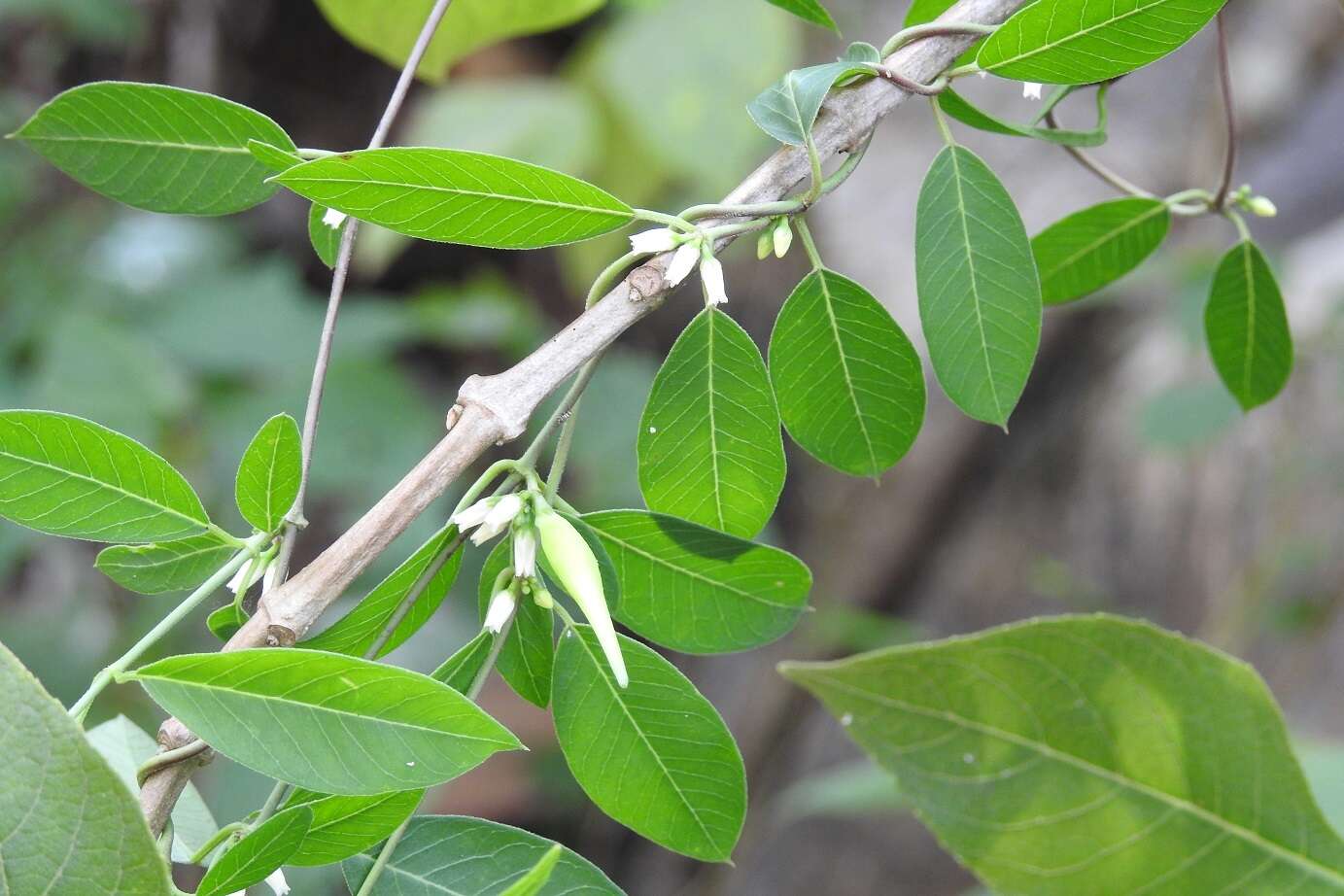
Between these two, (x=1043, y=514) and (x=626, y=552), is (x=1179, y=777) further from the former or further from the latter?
(x=1043, y=514)

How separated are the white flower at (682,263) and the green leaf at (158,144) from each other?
19 centimetres

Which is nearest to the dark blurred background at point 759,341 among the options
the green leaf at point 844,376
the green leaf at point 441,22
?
the green leaf at point 441,22

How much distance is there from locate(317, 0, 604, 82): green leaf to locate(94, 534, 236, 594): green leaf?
33 centimetres

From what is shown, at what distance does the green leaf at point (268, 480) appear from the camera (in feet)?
1.41

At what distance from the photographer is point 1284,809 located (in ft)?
1.61

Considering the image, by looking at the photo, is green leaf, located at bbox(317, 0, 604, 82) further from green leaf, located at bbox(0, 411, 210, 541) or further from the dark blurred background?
the dark blurred background

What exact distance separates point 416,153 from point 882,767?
1.03 ft

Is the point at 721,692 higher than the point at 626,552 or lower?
lower

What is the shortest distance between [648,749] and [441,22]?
1.44 ft

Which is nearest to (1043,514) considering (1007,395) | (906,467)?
(906,467)

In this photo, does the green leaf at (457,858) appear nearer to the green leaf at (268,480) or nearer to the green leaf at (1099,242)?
the green leaf at (268,480)

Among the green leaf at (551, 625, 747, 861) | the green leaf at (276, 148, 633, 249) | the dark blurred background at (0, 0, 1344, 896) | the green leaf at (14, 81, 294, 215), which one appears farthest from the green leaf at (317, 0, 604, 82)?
the dark blurred background at (0, 0, 1344, 896)

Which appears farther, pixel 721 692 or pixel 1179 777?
pixel 721 692

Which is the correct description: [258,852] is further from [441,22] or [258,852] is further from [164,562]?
[441,22]
